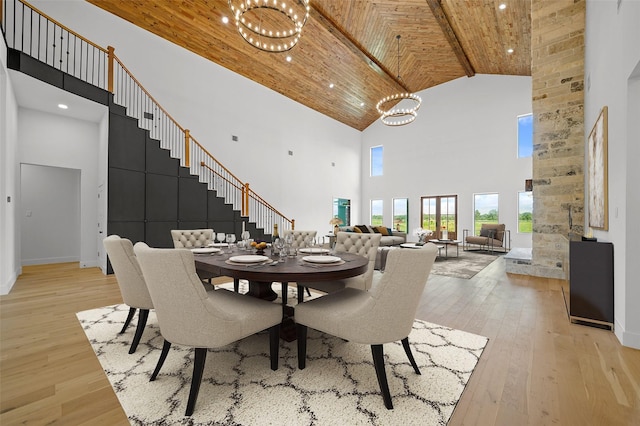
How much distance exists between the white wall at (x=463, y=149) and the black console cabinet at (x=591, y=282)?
23.1 ft

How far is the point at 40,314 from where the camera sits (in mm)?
3008

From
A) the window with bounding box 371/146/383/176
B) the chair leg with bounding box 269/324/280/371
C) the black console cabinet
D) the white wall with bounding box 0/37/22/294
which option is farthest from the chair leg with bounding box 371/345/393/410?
the window with bounding box 371/146/383/176

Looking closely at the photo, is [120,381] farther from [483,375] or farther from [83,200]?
[83,200]

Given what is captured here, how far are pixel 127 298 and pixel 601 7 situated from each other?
19.0ft

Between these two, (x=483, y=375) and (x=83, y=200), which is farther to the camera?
(x=83, y=200)

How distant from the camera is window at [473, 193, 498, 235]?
9.51 meters

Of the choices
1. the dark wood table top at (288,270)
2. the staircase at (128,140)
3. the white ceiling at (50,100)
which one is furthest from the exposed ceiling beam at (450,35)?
the white ceiling at (50,100)

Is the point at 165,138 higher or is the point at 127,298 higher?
the point at 165,138

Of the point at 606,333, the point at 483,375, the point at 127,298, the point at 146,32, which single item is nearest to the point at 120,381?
the point at 127,298

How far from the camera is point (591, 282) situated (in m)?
2.82

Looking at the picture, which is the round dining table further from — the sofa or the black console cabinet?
Result: the sofa

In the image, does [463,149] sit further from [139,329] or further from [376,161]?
[139,329]

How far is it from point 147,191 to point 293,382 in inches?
201

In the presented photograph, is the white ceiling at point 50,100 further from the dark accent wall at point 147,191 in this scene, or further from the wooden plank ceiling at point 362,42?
the wooden plank ceiling at point 362,42
